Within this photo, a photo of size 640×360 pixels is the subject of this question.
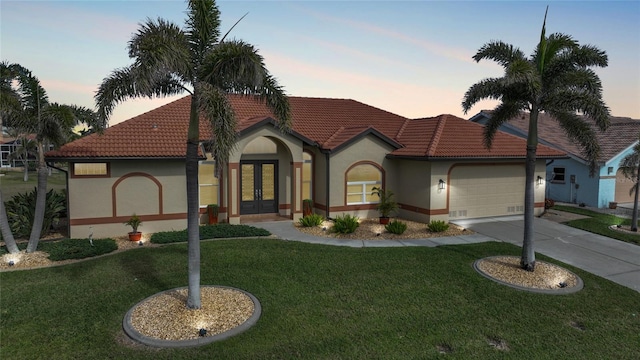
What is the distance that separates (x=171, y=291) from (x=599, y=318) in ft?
31.9

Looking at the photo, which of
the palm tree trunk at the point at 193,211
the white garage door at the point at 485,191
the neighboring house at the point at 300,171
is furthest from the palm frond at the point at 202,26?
the white garage door at the point at 485,191

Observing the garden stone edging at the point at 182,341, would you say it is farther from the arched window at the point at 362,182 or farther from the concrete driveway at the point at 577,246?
the arched window at the point at 362,182

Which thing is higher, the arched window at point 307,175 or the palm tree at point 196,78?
the palm tree at point 196,78

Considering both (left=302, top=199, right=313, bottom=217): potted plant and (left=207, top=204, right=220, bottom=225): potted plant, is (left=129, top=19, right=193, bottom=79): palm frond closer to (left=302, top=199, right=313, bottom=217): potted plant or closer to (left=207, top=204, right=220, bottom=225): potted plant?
(left=207, top=204, right=220, bottom=225): potted plant

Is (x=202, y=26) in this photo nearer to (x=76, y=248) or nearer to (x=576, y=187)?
(x=76, y=248)

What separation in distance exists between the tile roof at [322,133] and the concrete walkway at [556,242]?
357cm

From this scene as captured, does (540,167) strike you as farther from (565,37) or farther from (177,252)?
(177,252)

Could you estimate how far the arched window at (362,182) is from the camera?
18.6 metres

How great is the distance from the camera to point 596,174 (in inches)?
920

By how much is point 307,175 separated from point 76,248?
10282 millimetres

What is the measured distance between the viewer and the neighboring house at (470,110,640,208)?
23438mm

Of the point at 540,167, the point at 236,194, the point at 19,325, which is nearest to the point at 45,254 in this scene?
the point at 19,325

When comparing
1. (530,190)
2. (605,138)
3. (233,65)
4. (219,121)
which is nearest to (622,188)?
(605,138)

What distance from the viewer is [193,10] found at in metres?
7.80
